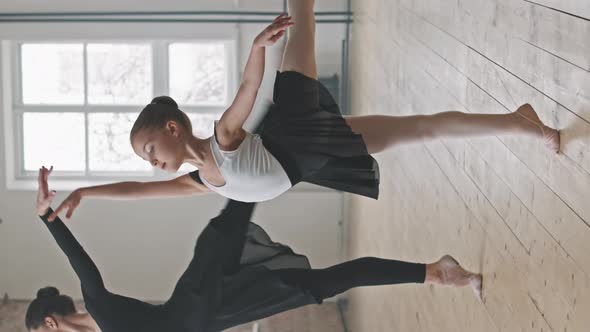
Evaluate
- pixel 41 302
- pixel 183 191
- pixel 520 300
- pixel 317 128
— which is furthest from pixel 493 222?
pixel 41 302

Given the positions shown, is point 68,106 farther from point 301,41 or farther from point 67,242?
point 301,41

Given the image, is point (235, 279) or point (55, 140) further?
point (55, 140)

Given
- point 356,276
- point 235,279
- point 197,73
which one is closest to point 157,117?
point 235,279

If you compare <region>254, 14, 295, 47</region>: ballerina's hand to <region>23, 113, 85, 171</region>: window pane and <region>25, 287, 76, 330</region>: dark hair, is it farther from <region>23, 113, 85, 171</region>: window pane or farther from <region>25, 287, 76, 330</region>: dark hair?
<region>23, 113, 85, 171</region>: window pane

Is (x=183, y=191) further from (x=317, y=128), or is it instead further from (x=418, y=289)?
(x=418, y=289)

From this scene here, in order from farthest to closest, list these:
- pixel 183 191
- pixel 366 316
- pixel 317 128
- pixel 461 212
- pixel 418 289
A: pixel 366 316
pixel 418 289
pixel 461 212
pixel 183 191
pixel 317 128

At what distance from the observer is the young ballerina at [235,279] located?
2.46 m

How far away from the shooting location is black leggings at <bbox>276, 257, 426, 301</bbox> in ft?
8.04

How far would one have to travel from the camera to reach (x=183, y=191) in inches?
100

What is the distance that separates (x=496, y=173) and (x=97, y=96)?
182 inches

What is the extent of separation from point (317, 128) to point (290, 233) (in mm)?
4012

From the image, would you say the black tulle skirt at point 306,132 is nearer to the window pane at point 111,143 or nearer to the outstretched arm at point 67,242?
the outstretched arm at point 67,242

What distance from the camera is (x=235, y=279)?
253cm

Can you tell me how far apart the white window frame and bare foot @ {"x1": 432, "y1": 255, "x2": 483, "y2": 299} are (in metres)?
3.71
